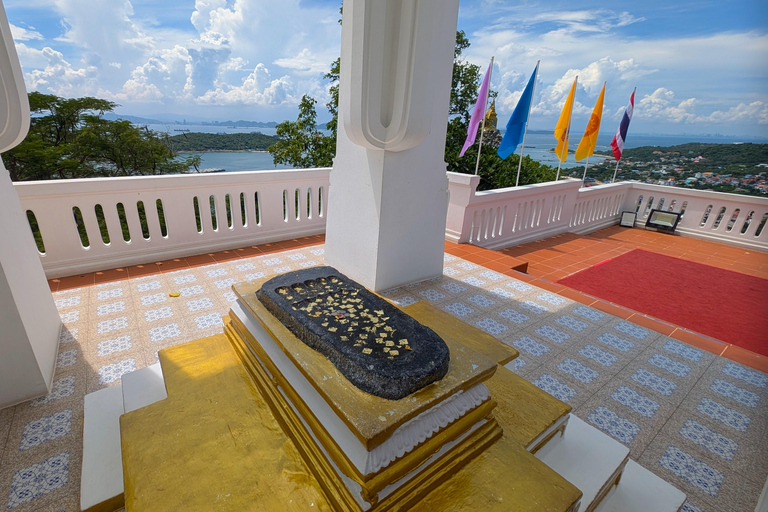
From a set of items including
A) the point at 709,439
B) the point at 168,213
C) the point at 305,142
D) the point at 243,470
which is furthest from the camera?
the point at 305,142

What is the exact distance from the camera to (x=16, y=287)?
1.86 m

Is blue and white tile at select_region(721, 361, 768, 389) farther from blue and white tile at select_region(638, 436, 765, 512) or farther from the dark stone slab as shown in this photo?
the dark stone slab

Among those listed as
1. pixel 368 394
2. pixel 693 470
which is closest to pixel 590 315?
pixel 693 470

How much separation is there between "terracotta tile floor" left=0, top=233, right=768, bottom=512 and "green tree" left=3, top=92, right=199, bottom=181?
11.4 metres

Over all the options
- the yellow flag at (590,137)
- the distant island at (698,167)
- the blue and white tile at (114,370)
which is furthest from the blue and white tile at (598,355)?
the distant island at (698,167)

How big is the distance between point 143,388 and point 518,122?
19.9 feet

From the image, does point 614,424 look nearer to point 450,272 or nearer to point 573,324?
point 573,324

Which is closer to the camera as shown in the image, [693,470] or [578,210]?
[693,470]

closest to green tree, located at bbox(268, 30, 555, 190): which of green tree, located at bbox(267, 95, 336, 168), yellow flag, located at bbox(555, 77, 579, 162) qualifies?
green tree, located at bbox(267, 95, 336, 168)

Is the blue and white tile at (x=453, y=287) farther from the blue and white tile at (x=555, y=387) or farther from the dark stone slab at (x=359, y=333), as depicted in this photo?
the dark stone slab at (x=359, y=333)

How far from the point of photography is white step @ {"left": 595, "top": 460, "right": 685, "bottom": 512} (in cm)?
150

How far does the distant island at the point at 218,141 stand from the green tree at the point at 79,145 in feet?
6.75

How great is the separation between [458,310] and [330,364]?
2257 millimetres

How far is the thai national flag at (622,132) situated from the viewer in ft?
24.9
